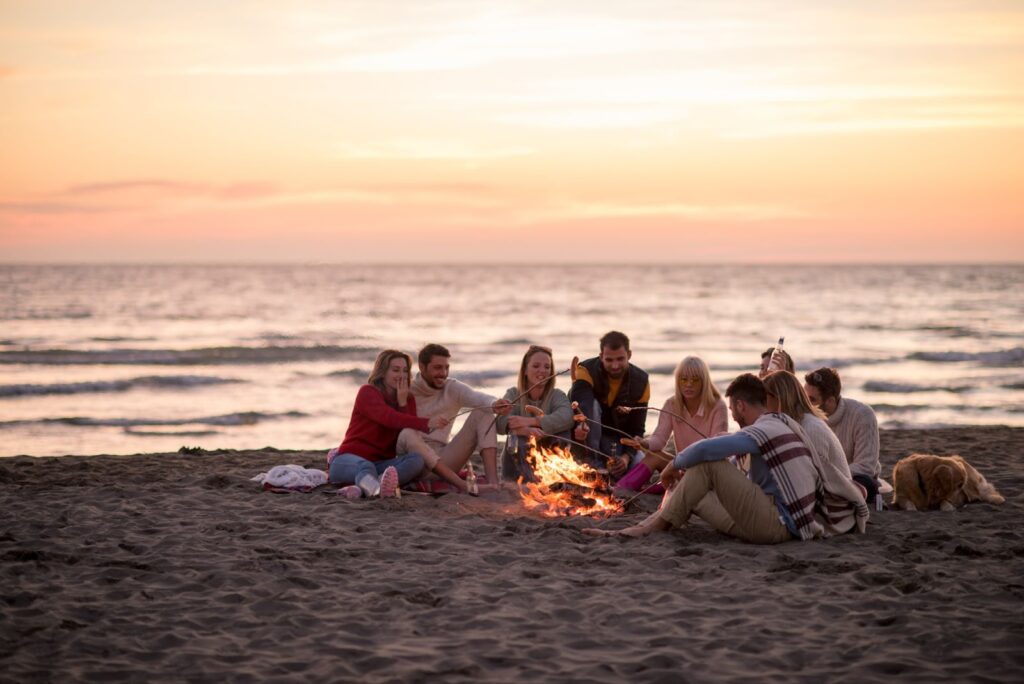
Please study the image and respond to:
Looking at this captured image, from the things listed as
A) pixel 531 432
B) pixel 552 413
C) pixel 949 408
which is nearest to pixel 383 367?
pixel 531 432

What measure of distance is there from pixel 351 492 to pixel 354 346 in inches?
937

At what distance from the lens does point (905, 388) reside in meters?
21.3

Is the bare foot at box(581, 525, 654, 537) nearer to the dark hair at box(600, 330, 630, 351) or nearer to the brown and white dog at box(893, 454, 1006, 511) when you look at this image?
the dark hair at box(600, 330, 630, 351)

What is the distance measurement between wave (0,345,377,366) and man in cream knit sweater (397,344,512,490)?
58.8ft

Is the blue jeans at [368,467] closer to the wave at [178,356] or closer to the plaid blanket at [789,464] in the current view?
the plaid blanket at [789,464]

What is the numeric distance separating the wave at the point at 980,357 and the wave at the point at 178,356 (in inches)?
641

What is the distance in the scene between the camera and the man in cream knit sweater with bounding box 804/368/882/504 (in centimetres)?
818

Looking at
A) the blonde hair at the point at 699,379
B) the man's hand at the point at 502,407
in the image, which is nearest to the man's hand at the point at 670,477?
the blonde hair at the point at 699,379

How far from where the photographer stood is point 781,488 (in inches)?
271

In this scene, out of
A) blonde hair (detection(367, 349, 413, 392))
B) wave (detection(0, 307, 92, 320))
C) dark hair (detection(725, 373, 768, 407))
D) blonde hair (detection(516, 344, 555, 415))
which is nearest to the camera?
dark hair (detection(725, 373, 768, 407))

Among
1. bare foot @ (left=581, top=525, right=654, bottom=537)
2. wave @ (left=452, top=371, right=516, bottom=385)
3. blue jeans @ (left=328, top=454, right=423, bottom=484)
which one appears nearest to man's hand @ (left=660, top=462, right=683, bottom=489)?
bare foot @ (left=581, top=525, right=654, bottom=537)

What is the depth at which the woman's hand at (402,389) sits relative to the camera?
28.8 ft

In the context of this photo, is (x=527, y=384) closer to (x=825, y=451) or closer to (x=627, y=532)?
(x=627, y=532)

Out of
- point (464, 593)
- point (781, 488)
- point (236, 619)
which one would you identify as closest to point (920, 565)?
point (781, 488)
